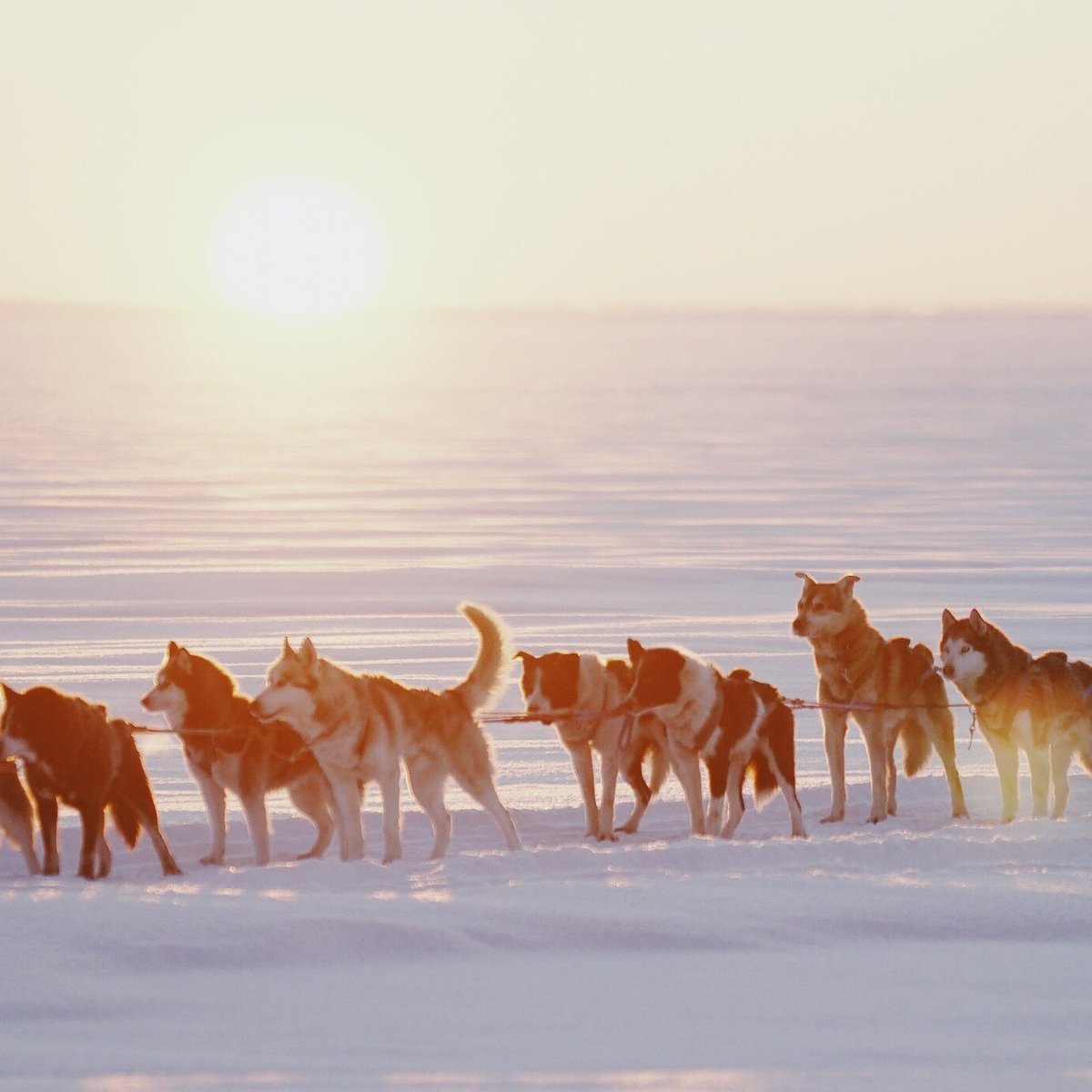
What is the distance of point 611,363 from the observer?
108375 mm

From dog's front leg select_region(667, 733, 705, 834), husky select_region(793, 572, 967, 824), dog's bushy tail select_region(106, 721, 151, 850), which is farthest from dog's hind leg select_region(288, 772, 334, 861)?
husky select_region(793, 572, 967, 824)

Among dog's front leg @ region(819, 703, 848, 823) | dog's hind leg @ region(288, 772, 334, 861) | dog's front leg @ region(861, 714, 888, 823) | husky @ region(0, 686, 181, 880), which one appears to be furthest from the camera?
dog's front leg @ region(819, 703, 848, 823)

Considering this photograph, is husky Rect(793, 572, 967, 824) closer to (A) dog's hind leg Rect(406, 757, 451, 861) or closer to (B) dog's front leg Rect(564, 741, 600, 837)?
(B) dog's front leg Rect(564, 741, 600, 837)

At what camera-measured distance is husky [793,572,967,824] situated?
8711 mm

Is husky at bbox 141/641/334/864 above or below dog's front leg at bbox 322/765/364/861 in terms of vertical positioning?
above

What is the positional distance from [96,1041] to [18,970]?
24.5 inches

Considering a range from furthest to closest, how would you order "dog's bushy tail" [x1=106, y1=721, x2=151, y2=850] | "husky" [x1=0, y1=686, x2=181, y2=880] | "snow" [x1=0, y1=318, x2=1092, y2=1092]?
"dog's bushy tail" [x1=106, y1=721, x2=151, y2=850]
"husky" [x1=0, y1=686, x2=181, y2=880]
"snow" [x1=0, y1=318, x2=1092, y2=1092]

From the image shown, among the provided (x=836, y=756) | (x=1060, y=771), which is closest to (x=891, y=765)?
(x=836, y=756)

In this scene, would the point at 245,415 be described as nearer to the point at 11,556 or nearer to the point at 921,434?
the point at 921,434

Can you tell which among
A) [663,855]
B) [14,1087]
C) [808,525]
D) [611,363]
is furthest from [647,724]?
[611,363]

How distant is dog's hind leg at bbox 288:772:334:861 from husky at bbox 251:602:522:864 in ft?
0.78

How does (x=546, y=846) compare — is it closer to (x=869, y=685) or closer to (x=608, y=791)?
(x=608, y=791)

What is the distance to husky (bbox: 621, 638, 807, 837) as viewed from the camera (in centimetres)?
810

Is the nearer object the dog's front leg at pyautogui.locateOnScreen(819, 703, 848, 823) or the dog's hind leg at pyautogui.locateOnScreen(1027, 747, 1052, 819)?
the dog's hind leg at pyautogui.locateOnScreen(1027, 747, 1052, 819)
